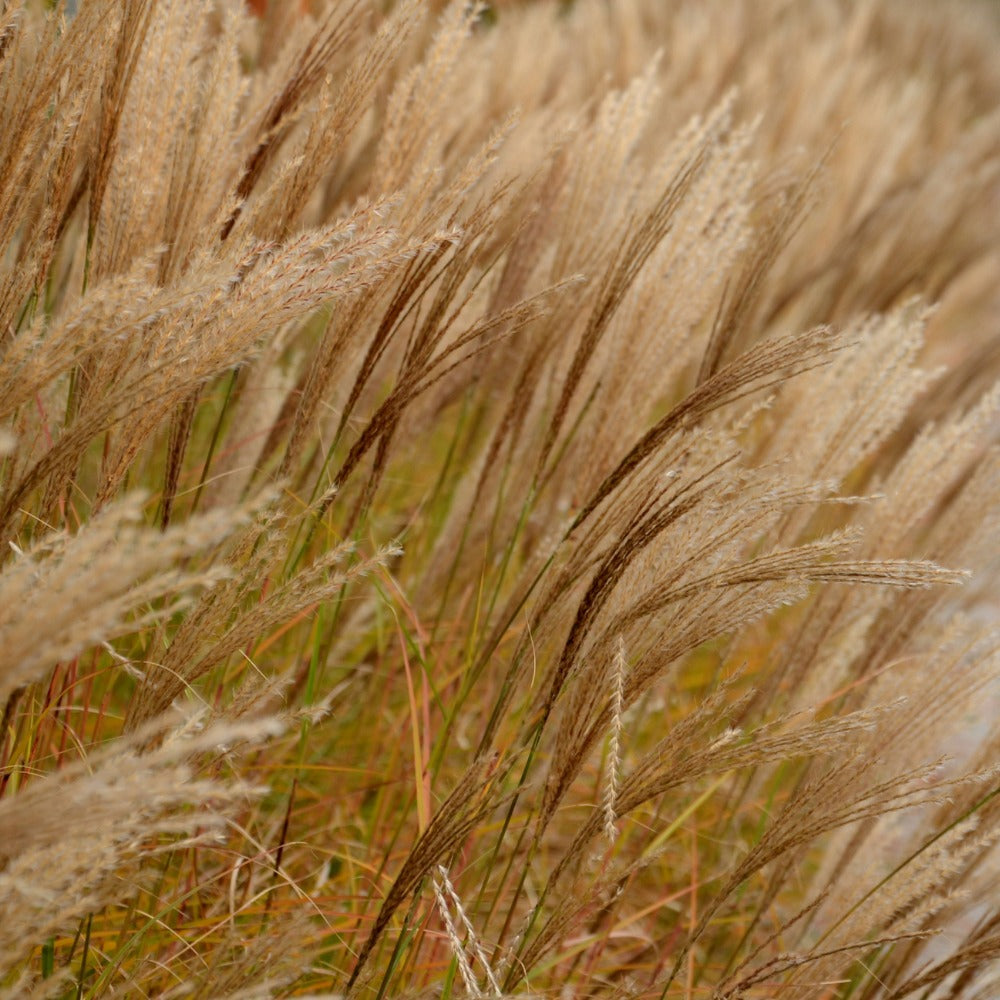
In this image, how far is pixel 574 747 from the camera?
1.09m

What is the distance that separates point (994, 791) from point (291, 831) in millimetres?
1087

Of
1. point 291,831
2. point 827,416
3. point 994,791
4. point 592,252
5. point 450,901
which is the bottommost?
point 291,831

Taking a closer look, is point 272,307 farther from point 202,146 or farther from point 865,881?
point 865,881

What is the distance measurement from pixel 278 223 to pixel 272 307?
42cm

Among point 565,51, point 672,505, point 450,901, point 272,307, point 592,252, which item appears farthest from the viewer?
point 565,51

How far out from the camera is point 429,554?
92.5 inches

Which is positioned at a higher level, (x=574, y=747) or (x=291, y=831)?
(x=574, y=747)

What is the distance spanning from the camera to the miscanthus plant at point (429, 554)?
0.90 meters

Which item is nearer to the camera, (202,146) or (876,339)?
(202,146)

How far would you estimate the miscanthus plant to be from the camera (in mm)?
897

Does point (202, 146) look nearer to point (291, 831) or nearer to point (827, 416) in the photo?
point (827, 416)


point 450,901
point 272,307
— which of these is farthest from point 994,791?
point 272,307

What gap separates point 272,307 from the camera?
86 cm

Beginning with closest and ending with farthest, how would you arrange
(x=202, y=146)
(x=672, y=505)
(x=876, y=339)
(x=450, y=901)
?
(x=672, y=505) < (x=202, y=146) < (x=450, y=901) < (x=876, y=339)
